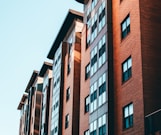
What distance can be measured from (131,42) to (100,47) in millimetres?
6313

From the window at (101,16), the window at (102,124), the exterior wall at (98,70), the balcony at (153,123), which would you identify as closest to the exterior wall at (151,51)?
the balcony at (153,123)

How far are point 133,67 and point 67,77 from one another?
2186 cm

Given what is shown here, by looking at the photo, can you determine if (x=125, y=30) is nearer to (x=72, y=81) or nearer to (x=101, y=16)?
(x=101, y=16)

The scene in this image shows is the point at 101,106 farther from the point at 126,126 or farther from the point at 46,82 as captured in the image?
the point at 46,82

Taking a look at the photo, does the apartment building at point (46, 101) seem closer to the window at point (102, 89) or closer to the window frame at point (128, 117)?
the window at point (102, 89)

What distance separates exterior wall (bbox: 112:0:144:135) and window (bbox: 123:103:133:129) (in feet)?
1.06

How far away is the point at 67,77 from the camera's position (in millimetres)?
46344

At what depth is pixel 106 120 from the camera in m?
28.1

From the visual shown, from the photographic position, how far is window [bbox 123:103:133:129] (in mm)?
24680

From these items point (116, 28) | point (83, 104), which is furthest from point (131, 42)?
point (83, 104)

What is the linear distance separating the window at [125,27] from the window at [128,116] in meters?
6.43

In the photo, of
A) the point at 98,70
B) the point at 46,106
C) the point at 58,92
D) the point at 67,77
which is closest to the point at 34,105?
the point at 46,106

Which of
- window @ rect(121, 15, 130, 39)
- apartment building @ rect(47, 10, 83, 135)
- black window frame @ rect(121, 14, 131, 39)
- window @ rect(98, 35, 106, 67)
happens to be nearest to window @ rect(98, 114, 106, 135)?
window @ rect(98, 35, 106, 67)

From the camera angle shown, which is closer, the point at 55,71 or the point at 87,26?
the point at 87,26
